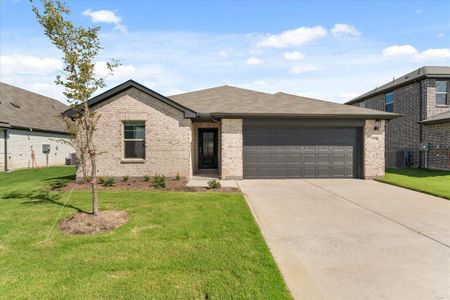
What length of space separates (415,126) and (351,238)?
61.5 ft

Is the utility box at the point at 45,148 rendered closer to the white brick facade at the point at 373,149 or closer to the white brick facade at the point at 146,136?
the white brick facade at the point at 146,136

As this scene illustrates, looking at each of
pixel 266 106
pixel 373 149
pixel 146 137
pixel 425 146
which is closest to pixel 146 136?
pixel 146 137

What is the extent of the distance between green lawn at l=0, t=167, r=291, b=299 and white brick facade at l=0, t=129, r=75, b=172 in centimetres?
1410

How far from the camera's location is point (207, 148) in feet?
55.3

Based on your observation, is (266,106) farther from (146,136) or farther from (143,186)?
(143,186)

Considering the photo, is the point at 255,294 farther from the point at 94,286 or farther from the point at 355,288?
the point at 94,286

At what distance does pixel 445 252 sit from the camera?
4.74 meters

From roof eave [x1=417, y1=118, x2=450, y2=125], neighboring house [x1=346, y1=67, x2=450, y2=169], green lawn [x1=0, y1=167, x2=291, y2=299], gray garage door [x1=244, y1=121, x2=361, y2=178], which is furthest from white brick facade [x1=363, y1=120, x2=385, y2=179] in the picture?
green lawn [x1=0, y1=167, x2=291, y2=299]

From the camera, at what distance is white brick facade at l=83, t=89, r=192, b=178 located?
1237cm

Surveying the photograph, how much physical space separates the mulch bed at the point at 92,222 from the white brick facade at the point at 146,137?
5642 mm

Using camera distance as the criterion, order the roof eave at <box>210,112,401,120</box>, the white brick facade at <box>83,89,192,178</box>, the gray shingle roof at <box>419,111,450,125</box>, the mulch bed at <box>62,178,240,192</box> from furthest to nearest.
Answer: the gray shingle roof at <box>419,111,450,125</box> → the roof eave at <box>210,112,401,120</box> → the white brick facade at <box>83,89,192,178</box> → the mulch bed at <box>62,178,240,192</box>

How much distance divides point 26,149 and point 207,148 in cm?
1499

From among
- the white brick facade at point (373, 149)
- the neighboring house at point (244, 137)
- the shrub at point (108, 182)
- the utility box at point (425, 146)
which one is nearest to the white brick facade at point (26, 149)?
the neighboring house at point (244, 137)

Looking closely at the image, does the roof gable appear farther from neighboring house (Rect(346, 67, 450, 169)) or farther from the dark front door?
neighboring house (Rect(346, 67, 450, 169))
